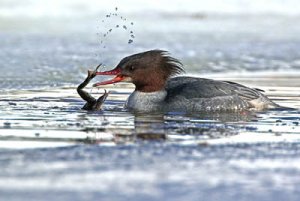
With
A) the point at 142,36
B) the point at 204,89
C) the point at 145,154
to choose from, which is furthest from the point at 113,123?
the point at 142,36

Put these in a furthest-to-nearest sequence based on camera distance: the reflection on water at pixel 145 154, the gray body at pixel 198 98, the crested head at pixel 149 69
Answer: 1. the crested head at pixel 149 69
2. the gray body at pixel 198 98
3. the reflection on water at pixel 145 154

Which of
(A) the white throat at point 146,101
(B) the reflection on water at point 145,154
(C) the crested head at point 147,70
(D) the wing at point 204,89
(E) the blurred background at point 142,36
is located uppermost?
(E) the blurred background at point 142,36

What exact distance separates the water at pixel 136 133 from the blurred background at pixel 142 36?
70 millimetres

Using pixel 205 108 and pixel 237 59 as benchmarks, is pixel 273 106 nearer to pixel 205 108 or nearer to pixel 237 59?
pixel 205 108

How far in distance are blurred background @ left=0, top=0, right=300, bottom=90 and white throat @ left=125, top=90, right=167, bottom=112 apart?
5.26 ft

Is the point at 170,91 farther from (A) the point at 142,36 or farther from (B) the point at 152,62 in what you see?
(A) the point at 142,36

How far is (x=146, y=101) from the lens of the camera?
11836 millimetres

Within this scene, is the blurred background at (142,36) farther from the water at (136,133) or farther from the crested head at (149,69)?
the crested head at (149,69)

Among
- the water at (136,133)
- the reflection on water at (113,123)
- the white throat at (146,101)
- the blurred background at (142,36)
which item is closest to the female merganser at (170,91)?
the white throat at (146,101)

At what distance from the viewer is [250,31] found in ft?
86.3

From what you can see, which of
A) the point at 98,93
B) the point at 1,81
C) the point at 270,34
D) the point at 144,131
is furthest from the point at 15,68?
the point at 270,34

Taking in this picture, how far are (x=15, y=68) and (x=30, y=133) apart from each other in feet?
23.5

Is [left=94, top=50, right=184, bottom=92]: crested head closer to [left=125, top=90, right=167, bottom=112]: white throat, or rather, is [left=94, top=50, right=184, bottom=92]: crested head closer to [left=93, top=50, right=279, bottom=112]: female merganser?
[left=93, top=50, right=279, bottom=112]: female merganser

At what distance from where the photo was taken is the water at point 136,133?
266 inches
